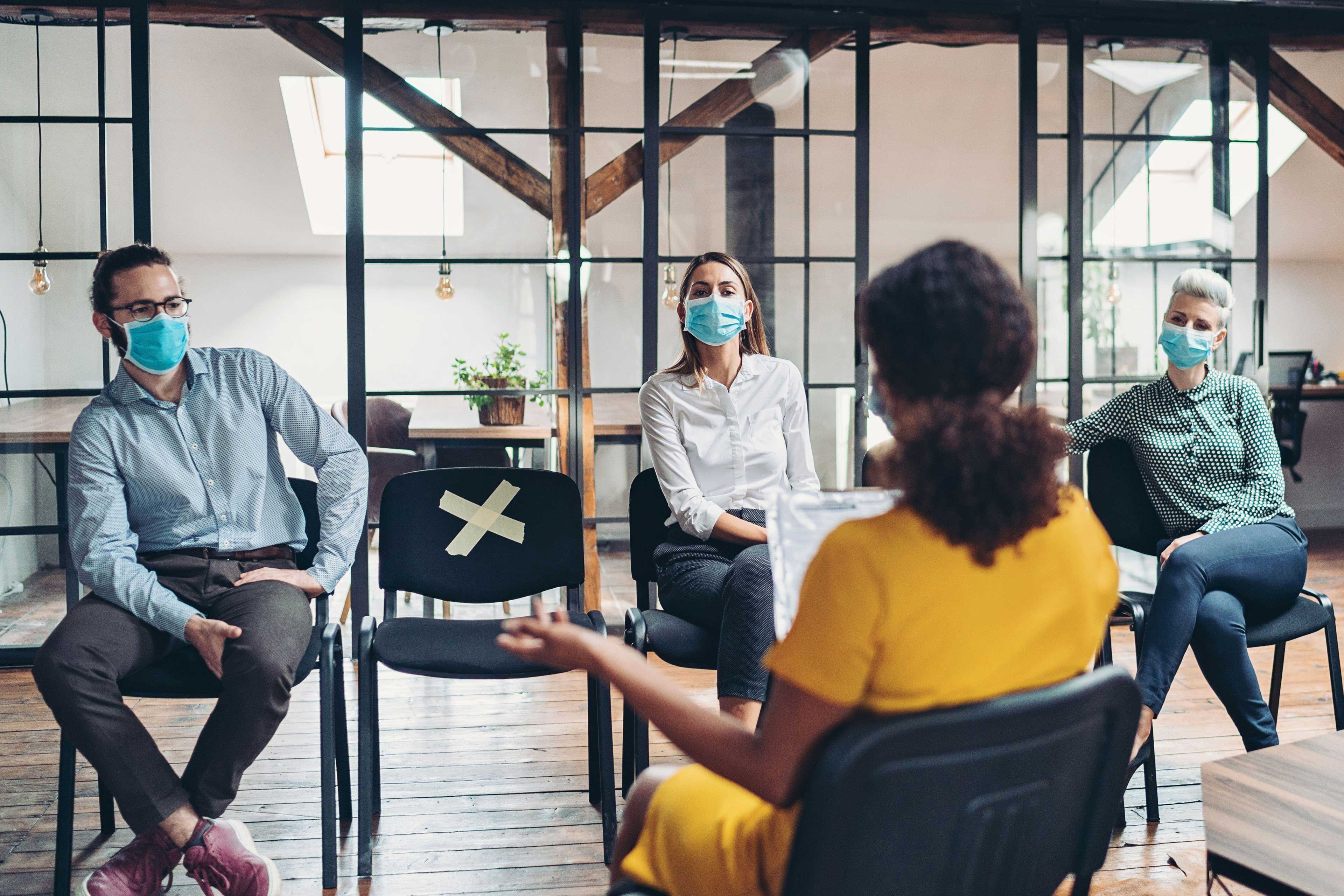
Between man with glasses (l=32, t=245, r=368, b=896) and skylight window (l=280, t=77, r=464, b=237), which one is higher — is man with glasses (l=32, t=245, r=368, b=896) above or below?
below

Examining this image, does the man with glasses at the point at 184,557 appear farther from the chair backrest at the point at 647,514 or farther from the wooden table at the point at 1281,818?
the wooden table at the point at 1281,818

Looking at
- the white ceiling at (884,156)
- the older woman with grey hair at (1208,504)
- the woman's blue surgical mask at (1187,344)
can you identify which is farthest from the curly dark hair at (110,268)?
the white ceiling at (884,156)

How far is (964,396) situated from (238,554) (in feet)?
5.91

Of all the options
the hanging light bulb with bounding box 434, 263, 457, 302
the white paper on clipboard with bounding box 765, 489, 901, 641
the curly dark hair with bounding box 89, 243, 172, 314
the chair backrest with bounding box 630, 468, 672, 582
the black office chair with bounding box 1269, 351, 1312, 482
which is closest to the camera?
the white paper on clipboard with bounding box 765, 489, 901, 641

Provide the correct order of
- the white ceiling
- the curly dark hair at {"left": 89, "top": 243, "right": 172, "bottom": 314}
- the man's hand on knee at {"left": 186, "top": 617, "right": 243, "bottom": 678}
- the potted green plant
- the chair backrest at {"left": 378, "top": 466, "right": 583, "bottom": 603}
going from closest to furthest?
the man's hand on knee at {"left": 186, "top": 617, "right": 243, "bottom": 678} → the curly dark hair at {"left": 89, "top": 243, "right": 172, "bottom": 314} → the chair backrest at {"left": 378, "top": 466, "right": 583, "bottom": 603} → the potted green plant → the white ceiling

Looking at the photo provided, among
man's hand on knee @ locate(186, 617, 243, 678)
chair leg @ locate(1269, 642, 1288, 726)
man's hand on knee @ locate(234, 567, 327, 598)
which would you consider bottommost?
chair leg @ locate(1269, 642, 1288, 726)

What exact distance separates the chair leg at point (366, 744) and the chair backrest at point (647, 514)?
68 centimetres

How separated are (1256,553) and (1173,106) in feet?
7.47

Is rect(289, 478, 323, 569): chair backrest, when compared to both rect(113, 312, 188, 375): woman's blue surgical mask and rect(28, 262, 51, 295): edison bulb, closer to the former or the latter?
rect(113, 312, 188, 375): woman's blue surgical mask

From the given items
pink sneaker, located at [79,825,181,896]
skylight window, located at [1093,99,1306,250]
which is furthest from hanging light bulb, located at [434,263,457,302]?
skylight window, located at [1093,99,1306,250]

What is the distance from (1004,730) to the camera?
0.95 meters

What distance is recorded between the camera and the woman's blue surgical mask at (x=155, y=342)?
2.25 m

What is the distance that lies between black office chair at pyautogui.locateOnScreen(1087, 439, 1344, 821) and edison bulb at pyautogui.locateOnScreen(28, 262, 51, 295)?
3.36 metres

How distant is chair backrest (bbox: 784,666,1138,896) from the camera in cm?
92
